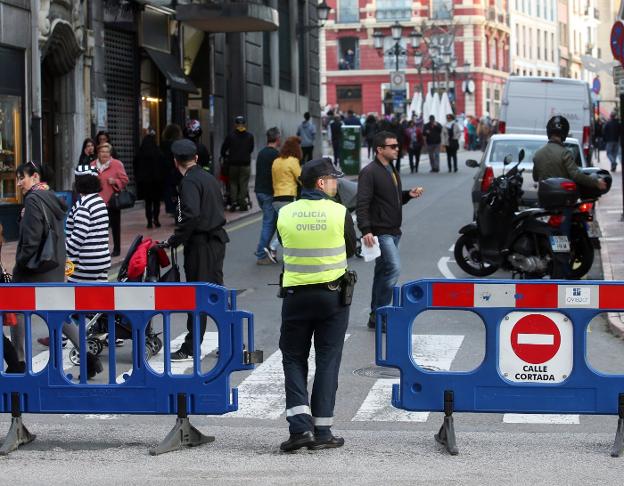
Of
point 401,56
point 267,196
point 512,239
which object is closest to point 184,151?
point 512,239

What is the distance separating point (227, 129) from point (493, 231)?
2135 cm

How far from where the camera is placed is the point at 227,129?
37281 mm

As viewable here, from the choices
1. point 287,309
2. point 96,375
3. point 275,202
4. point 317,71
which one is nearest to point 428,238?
point 275,202

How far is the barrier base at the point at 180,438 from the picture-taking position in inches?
320

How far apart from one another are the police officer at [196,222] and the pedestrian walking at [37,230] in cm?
91

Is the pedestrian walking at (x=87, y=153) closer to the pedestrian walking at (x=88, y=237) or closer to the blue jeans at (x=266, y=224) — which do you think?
the blue jeans at (x=266, y=224)

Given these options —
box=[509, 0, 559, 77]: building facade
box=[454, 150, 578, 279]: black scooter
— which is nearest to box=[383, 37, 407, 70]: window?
box=[509, 0, 559, 77]: building facade

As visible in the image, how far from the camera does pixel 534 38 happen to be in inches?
4190

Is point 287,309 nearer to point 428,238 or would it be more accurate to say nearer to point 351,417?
point 351,417

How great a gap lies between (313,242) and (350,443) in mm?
1184

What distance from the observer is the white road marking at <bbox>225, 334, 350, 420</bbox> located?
373 inches

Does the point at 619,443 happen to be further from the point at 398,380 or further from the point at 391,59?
the point at 391,59

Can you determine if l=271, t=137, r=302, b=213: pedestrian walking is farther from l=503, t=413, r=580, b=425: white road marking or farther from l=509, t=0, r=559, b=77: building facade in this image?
l=509, t=0, r=559, b=77: building facade

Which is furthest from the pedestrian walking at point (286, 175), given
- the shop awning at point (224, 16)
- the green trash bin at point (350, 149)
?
the green trash bin at point (350, 149)
